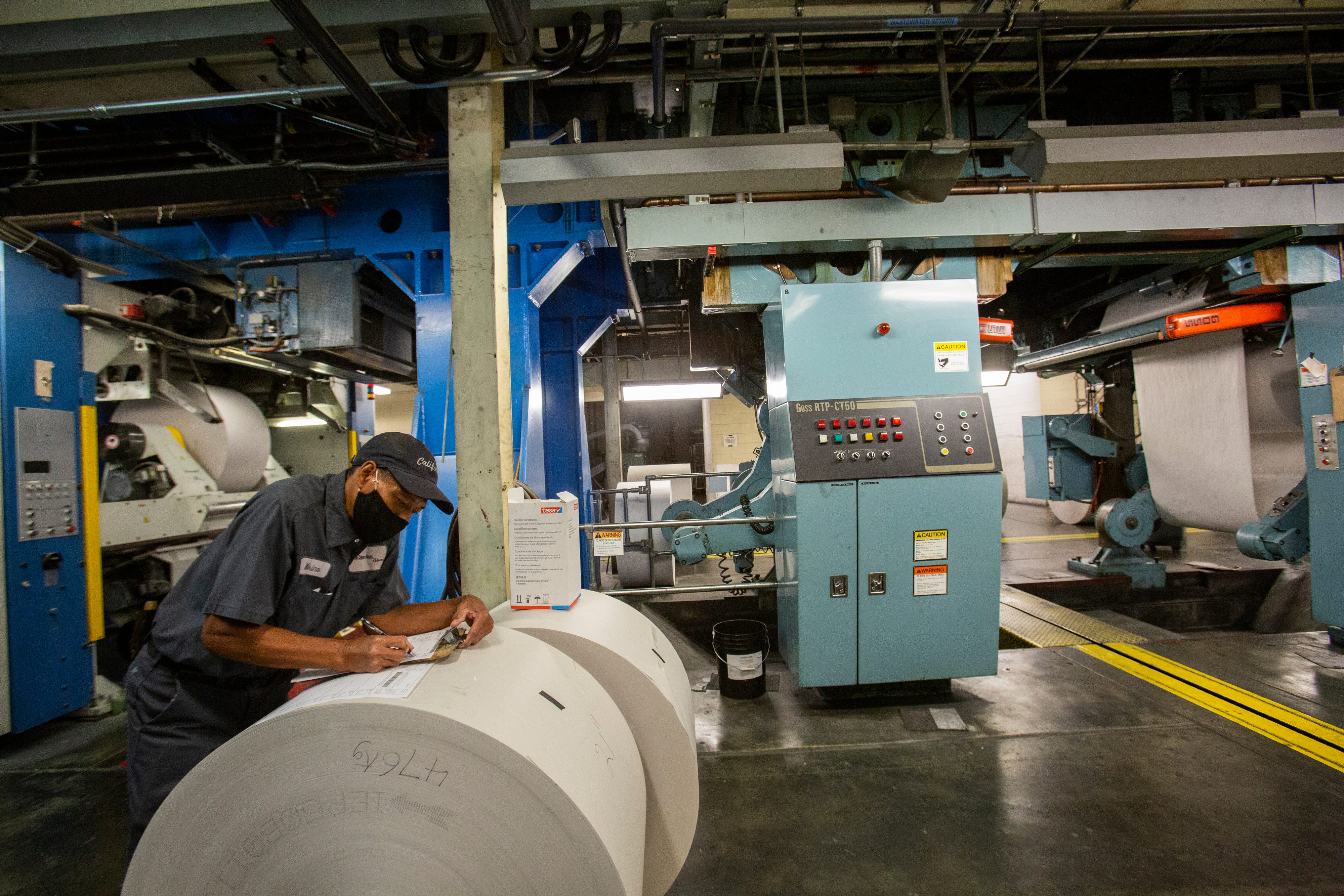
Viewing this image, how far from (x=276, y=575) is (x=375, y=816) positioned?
0.79m

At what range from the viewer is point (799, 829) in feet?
7.62

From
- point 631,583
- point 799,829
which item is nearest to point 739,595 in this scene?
point 631,583

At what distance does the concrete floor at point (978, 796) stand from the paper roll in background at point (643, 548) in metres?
2.15

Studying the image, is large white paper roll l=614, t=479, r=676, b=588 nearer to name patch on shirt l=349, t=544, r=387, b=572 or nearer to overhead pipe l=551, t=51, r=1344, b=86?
overhead pipe l=551, t=51, r=1344, b=86

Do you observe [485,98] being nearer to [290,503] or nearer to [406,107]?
[290,503]

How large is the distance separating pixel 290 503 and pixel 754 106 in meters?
3.01

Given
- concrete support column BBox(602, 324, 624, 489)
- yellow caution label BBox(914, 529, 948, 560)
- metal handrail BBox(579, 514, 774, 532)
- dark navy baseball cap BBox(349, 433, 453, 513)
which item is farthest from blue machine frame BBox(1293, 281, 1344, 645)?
concrete support column BBox(602, 324, 624, 489)

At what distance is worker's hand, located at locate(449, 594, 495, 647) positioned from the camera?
1.35 m

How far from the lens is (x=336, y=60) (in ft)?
6.57

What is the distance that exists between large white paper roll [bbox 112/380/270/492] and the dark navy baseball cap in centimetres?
437

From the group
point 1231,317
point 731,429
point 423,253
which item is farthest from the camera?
point 731,429

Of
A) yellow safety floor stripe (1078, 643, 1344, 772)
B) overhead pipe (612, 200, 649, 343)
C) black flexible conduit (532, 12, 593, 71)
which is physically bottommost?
yellow safety floor stripe (1078, 643, 1344, 772)

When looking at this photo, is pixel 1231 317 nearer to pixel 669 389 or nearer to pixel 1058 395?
pixel 669 389

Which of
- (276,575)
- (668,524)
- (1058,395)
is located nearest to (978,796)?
(668,524)
